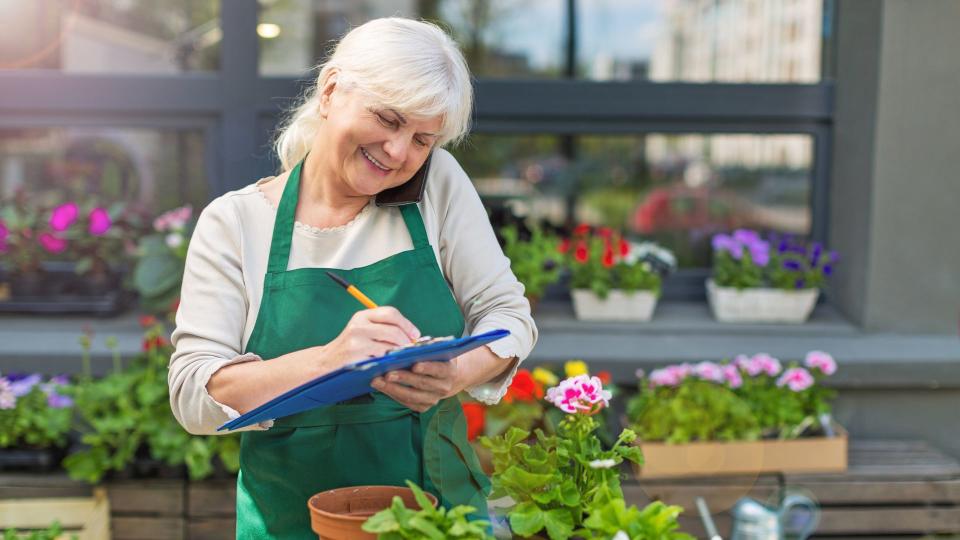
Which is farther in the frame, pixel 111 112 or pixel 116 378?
pixel 111 112

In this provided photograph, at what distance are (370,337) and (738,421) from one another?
2.26 meters

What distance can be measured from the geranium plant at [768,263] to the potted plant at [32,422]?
246cm

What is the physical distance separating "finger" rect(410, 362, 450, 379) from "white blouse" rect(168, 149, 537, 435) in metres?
0.17

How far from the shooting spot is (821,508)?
353 cm

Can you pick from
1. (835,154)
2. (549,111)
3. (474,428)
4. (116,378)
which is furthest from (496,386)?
(835,154)

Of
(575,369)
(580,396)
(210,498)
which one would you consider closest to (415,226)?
(580,396)

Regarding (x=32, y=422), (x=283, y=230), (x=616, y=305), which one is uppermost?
(x=283, y=230)

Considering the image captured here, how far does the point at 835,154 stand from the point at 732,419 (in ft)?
4.71

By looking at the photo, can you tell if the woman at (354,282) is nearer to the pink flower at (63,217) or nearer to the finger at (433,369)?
the finger at (433,369)

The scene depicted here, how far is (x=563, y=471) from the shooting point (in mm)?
1676

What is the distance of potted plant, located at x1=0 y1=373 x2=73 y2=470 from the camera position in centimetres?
345

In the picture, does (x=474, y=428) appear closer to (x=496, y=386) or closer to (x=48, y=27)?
(x=496, y=386)

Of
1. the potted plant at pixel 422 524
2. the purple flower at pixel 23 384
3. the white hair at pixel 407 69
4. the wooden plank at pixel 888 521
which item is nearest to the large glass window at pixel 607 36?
the purple flower at pixel 23 384

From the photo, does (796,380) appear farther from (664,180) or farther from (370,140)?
(370,140)
